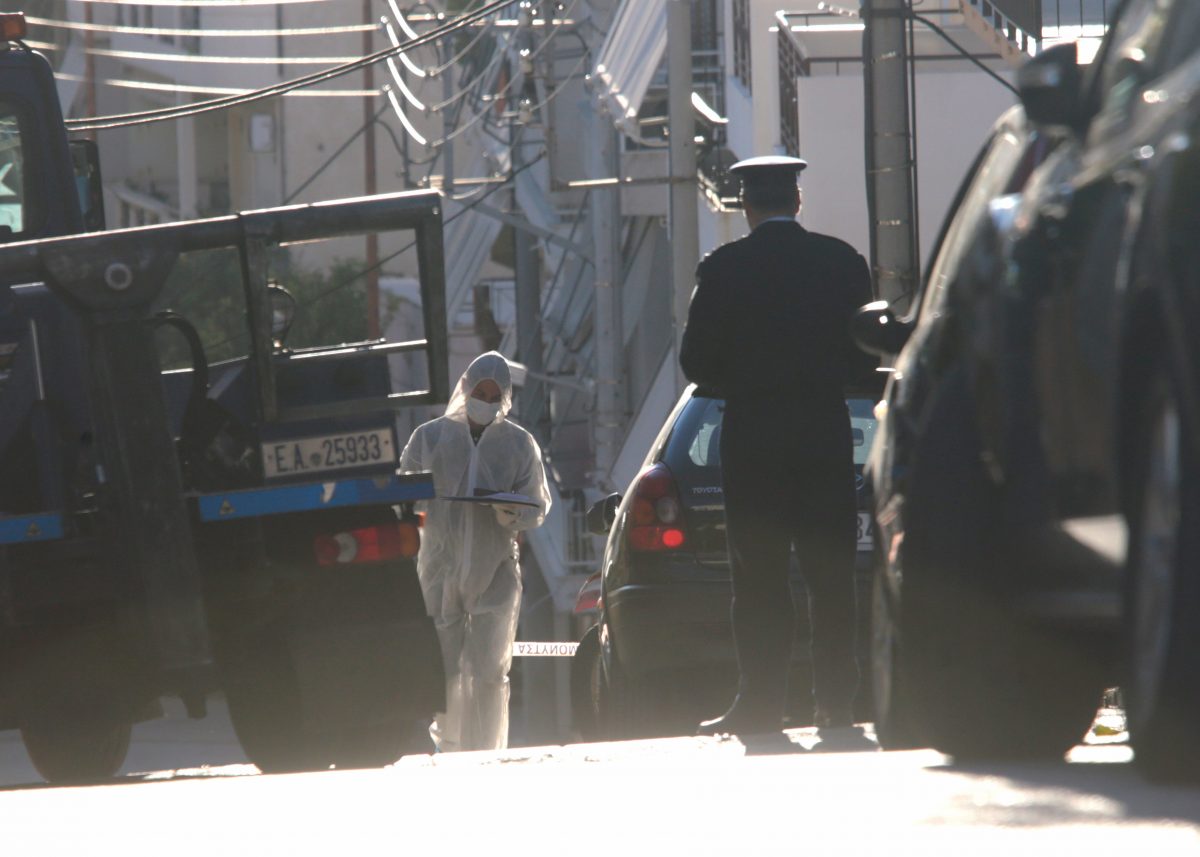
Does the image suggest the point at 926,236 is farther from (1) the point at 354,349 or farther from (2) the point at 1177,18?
(2) the point at 1177,18

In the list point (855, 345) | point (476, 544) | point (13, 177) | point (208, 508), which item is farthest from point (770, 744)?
point (476, 544)

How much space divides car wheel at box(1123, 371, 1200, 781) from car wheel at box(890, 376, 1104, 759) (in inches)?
28.9

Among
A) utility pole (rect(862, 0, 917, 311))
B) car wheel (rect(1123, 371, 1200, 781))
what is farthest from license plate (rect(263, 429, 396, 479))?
utility pole (rect(862, 0, 917, 311))

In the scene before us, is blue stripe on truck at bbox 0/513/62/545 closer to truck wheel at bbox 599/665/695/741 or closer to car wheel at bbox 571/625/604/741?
truck wheel at bbox 599/665/695/741

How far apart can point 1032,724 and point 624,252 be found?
24.6m

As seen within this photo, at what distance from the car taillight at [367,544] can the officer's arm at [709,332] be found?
1176 mm

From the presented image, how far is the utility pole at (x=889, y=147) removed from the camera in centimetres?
1200

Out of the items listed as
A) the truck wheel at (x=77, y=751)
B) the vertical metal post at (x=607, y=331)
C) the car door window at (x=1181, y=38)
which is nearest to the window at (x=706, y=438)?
the truck wheel at (x=77, y=751)

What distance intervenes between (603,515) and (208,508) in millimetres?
3273

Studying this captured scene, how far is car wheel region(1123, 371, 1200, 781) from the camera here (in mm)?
3506

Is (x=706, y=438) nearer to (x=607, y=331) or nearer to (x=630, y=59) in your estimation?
(x=630, y=59)

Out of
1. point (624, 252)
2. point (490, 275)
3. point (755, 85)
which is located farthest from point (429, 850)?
point (490, 275)

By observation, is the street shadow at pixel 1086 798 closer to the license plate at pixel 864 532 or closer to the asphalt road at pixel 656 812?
the asphalt road at pixel 656 812

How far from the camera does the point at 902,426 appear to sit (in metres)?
5.18
